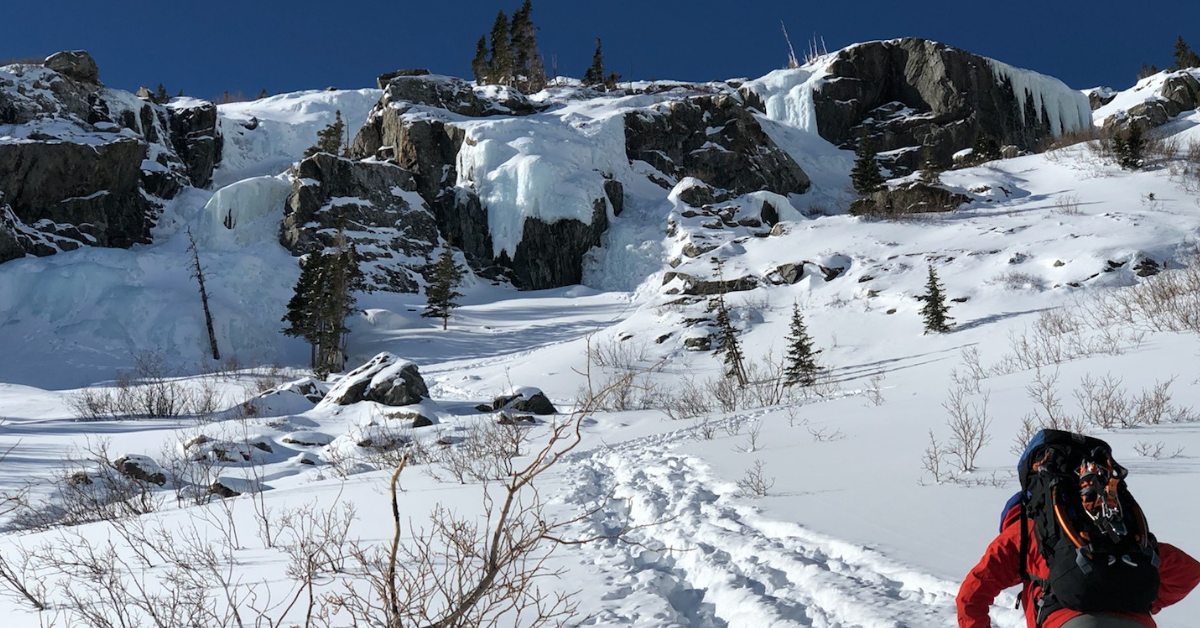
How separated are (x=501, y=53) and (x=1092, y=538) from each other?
56380 mm

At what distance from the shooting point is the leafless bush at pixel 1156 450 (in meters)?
4.32

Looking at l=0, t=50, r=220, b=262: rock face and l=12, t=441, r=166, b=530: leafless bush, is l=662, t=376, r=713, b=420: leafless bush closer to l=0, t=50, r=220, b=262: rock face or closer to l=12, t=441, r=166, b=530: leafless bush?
l=12, t=441, r=166, b=530: leafless bush

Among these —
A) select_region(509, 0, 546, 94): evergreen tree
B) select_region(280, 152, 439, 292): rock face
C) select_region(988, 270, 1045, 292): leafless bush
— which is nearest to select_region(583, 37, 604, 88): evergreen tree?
select_region(509, 0, 546, 94): evergreen tree

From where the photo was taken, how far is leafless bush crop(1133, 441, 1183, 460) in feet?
14.2

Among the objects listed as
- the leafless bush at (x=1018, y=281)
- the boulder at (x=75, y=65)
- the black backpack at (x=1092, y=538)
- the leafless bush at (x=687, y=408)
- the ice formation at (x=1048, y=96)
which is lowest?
the leafless bush at (x=687, y=408)

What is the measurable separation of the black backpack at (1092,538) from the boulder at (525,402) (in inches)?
491

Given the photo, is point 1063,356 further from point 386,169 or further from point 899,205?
point 386,169

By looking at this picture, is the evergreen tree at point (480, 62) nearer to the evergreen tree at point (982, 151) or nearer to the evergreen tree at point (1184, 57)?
the evergreen tree at point (982, 151)

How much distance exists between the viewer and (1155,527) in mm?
3148

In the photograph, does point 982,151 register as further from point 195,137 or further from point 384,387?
point 195,137

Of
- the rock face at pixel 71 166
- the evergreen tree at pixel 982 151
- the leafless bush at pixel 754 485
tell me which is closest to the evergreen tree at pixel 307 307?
the rock face at pixel 71 166

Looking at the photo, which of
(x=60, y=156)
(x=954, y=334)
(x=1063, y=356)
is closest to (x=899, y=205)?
(x=954, y=334)

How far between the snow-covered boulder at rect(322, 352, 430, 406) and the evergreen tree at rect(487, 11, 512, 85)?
141ft

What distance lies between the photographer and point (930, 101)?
46469 millimetres
